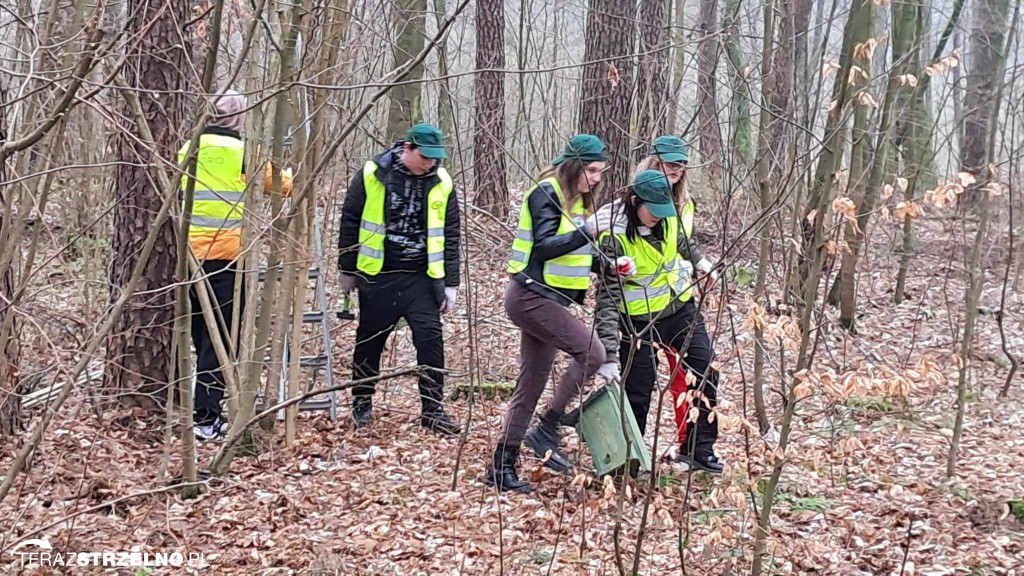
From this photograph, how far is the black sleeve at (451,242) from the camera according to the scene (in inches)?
228

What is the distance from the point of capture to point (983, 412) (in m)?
6.54

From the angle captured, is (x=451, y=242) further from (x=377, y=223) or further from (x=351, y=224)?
(x=351, y=224)

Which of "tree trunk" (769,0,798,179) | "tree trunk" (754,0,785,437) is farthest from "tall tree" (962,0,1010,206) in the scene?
"tree trunk" (754,0,785,437)

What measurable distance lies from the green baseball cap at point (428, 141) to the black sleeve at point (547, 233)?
87cm

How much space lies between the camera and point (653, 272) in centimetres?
490

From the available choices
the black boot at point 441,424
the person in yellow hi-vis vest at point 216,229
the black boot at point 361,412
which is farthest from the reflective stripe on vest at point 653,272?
the person in yellow hi-vis vest at point 216,229

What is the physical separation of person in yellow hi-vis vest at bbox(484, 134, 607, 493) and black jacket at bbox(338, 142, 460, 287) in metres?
0.97

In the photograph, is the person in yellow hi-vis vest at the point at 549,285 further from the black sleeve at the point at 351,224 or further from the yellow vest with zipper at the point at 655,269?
the black sleeve at the point at 351,224

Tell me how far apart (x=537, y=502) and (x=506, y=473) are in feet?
0.76

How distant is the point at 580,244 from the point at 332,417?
228cm

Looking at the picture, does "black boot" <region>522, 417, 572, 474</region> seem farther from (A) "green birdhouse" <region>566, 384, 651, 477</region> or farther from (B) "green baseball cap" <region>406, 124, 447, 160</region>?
(B) "green baseball cap" <region>406, 124, 447, 160</region>

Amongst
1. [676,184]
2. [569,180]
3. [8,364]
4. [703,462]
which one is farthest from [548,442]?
[8,364]

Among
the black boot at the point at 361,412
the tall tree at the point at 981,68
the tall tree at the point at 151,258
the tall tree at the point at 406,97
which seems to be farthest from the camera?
the tall tree at the point at 981,68

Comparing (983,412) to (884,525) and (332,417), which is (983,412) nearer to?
(884,525)
